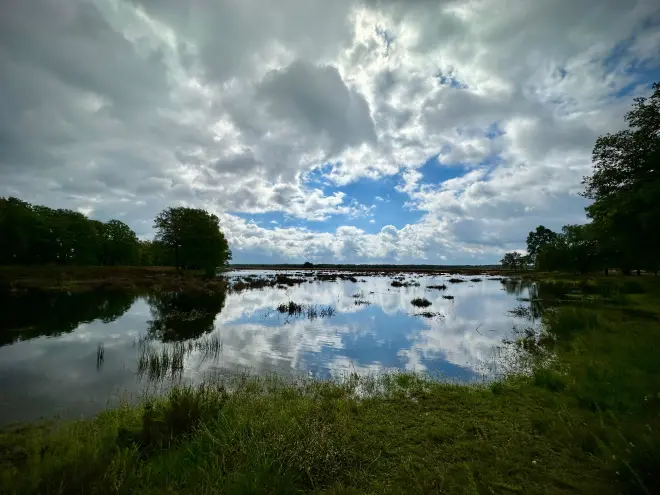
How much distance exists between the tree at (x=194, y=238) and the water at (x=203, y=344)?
35.7 meters

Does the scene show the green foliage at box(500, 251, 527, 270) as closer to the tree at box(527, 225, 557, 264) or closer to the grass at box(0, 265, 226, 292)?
the tree at box(527, 225, 557, 264)

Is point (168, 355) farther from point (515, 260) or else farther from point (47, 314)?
point (515, 260)

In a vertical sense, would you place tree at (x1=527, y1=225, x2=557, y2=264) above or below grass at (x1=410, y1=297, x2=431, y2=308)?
above

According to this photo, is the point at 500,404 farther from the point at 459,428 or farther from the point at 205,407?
the point at 205,407

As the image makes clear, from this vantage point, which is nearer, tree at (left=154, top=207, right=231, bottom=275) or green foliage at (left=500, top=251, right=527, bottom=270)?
tree at (left=154, top=207, right=231, bottom=275)

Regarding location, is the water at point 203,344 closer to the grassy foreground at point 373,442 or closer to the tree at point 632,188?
the grassy foreground at point 373,442

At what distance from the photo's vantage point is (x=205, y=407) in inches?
287

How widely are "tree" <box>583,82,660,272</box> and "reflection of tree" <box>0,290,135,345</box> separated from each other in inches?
1409

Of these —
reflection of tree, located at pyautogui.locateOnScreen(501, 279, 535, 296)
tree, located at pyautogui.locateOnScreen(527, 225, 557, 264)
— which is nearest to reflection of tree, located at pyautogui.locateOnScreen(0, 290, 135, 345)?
reflection of tree, located at pyautogui.locateOnScreen(501, 279, 535, 296)

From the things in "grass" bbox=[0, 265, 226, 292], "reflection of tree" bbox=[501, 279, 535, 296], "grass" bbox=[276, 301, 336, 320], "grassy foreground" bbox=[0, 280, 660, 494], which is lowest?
"reflection of tree" bbox=[501, 279, 535, 296]

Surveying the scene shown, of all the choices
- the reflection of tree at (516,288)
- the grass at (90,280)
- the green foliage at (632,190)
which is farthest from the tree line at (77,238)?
the green foliage at (632,190)

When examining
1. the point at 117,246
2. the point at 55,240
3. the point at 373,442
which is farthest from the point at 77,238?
the point at 373,442

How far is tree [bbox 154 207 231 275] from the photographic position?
6531 centimetres

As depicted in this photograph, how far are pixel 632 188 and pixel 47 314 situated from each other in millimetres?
44530
